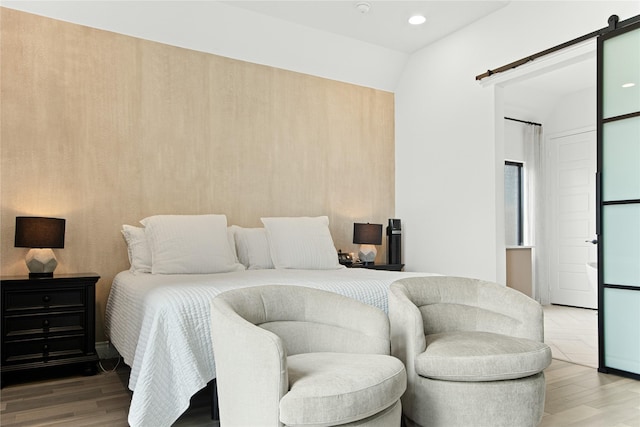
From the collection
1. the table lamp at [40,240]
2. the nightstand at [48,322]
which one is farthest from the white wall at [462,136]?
the table lamp at [40,240]

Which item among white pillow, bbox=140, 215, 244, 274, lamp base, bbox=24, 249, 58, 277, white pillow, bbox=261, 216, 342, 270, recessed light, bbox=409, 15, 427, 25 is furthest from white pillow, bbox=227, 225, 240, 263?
recessed light, bbox=409, 15, 427, 25

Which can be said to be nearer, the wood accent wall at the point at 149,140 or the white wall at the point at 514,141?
the wood accent wall at the point at 149,140

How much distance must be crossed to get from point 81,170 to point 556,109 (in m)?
5.99

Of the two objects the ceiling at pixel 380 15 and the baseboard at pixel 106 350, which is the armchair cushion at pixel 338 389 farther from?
the ceiling at pixel 380 15

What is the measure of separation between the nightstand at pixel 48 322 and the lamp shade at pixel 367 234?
263 cm

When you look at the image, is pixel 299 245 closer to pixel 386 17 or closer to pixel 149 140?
pixel 149 140

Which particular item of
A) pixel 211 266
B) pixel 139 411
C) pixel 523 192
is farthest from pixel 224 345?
pixel 523 192

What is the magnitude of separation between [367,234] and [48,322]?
3.02 metres

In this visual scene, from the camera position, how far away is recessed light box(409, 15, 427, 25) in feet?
14.7

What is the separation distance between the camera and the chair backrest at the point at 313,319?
6.75 ft

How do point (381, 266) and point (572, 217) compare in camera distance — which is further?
point (572, 217)

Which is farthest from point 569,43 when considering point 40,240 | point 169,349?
point 40,240

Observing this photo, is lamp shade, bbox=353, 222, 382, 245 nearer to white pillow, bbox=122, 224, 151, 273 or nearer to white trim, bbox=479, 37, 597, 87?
white trim, bbox=479, 37, 597, 87

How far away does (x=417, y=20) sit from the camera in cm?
455
